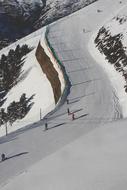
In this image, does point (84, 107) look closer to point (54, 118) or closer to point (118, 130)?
point (54, 118)

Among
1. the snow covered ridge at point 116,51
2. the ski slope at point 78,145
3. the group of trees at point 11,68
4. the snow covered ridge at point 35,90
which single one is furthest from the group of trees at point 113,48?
the group of trees at point 11,68

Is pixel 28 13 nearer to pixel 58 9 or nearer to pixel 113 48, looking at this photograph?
pixel 58 9

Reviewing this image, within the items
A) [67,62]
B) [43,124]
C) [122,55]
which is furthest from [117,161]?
[67,62]

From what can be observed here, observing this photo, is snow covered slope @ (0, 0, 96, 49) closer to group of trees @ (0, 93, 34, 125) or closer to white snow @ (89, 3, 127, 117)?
white snow @ (89, 3, 127, 117)

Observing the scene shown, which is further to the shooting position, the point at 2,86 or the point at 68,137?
the point at 2,86

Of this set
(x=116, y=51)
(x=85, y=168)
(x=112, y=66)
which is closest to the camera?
(x=85, y=168)

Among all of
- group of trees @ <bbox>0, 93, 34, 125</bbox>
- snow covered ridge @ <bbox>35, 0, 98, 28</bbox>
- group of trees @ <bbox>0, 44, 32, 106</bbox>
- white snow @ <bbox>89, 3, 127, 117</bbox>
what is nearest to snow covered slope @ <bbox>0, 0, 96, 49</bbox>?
snow covered ridge @ <bbox>35, 0, 98, 28</bbox>

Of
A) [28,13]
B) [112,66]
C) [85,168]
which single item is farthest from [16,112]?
[28,13]
